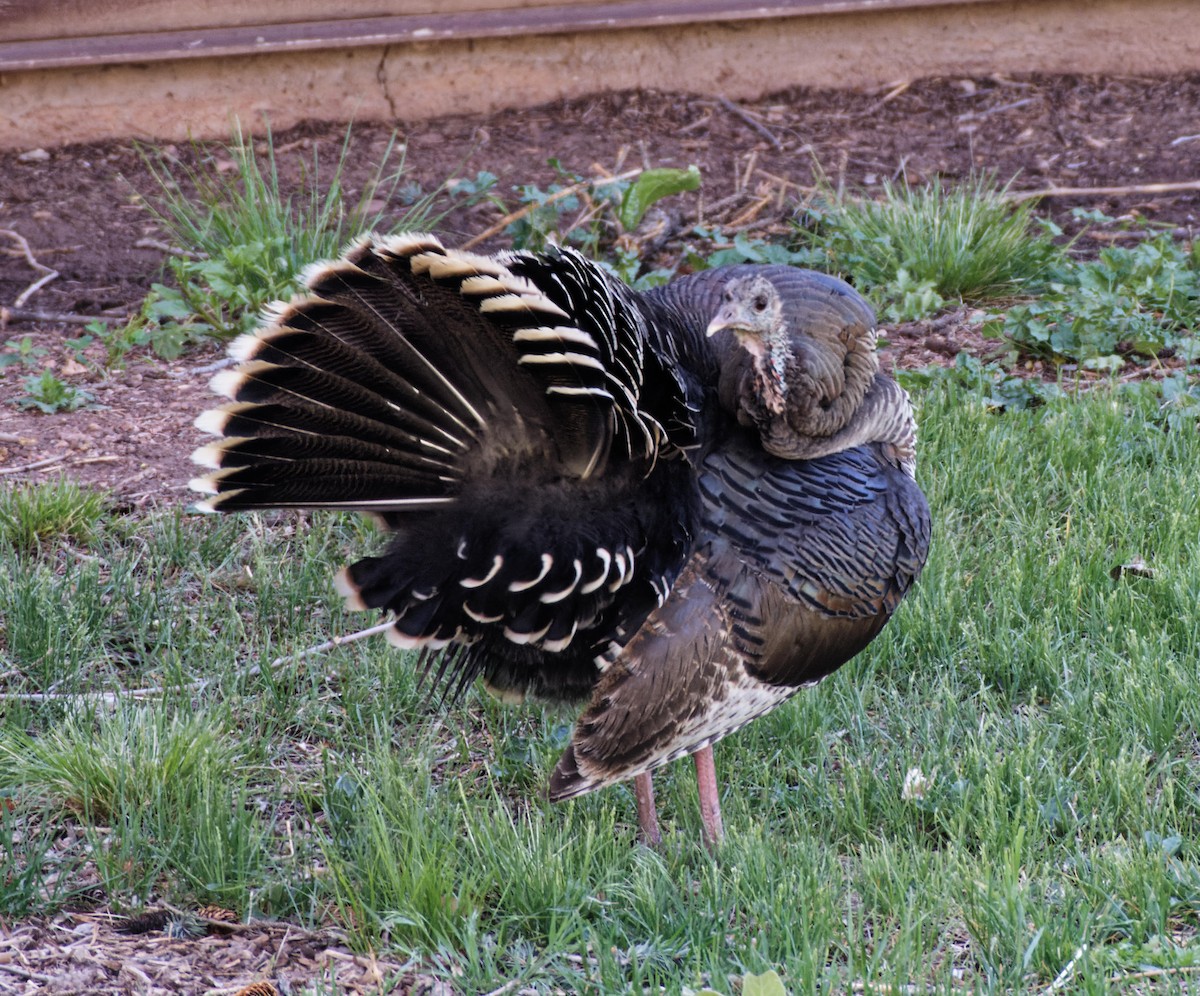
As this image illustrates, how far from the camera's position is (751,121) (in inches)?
300

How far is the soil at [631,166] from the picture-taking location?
537 cm

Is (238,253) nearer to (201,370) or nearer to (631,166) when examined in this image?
(201,370)

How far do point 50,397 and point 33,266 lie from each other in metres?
1.46

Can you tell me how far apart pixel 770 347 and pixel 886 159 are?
4.55 meters

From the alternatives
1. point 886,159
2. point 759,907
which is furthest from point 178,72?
point 759,907

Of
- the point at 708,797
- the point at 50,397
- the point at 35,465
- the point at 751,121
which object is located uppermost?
the point at 751,121

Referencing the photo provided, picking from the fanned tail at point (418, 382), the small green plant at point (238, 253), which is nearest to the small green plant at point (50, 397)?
the small green plant at point (238, 253)

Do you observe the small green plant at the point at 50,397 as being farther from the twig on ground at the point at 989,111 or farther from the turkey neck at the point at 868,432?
the twig on ground at the point at 989,111

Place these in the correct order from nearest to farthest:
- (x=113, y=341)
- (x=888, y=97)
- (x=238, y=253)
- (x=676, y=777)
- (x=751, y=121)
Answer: (x=676, y=777) < (x=238, y=253) < (x=113, y=341) < (x=751, y=121) < (x=888, y=97)

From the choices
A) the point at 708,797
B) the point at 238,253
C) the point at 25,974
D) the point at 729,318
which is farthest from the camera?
the point at 238,253

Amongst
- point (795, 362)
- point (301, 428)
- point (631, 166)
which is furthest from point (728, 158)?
point (301, 428)

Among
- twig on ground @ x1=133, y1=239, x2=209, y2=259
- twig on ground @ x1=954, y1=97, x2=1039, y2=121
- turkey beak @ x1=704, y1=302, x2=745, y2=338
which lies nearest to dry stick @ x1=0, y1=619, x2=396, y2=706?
turkey beak @ x1=704, y1=302, x2=745, y2=338

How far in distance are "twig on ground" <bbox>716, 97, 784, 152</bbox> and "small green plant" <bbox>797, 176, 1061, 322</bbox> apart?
1243 millimetres

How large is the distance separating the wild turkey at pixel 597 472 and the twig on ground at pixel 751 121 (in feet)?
13.8
